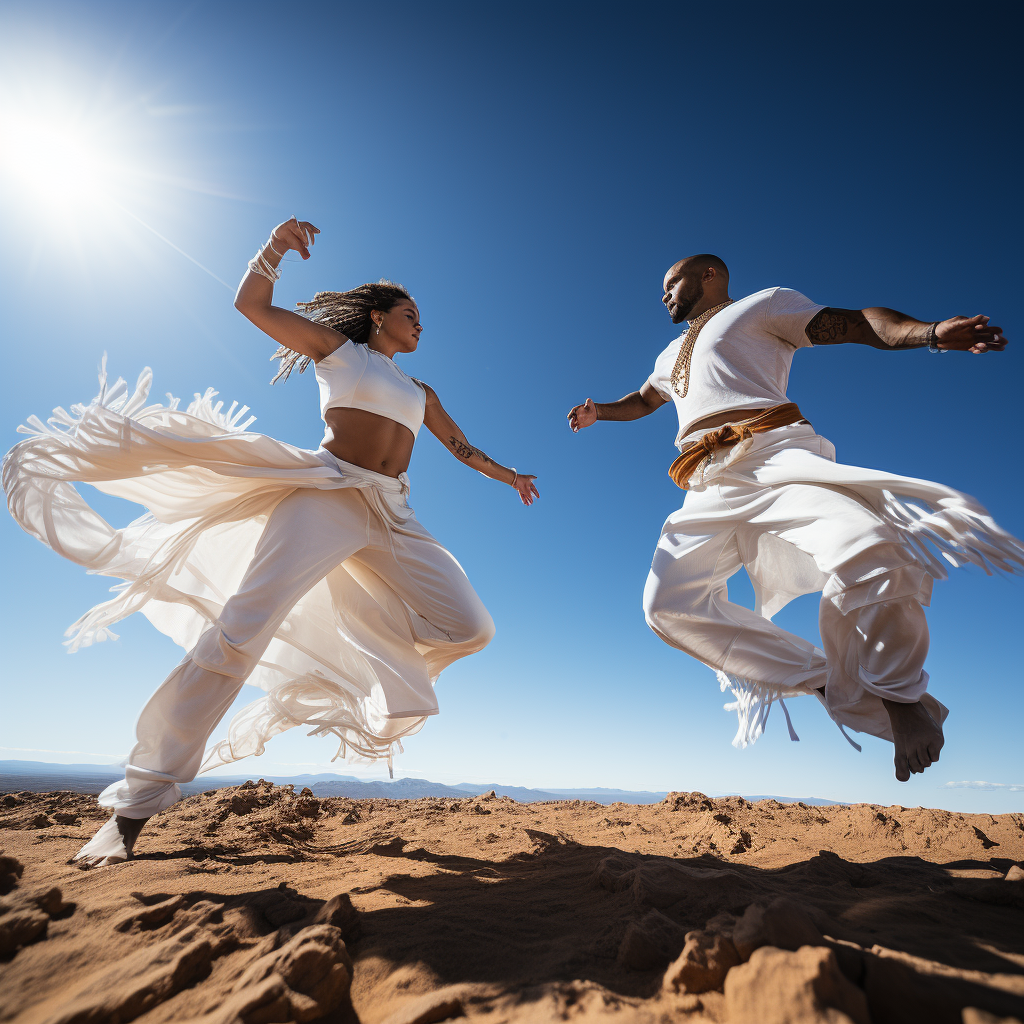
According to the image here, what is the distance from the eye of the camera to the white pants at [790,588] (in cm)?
242

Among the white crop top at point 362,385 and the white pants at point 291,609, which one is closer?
the white pants at point 291,609

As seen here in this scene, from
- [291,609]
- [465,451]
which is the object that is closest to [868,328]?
[465,451]

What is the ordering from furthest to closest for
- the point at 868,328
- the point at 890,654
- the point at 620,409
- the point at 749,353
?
the point at 620,409 → the point at 749,353 → the point at 868,328 → the point at 890,654

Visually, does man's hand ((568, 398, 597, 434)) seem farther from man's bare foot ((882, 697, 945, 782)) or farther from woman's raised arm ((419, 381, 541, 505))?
man's bare foot ((882, 697, 945, 782))

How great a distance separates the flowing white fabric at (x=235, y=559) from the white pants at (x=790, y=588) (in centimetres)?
130

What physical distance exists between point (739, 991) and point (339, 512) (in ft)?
9.10

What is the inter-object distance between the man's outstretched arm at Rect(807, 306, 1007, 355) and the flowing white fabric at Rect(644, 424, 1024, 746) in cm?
53

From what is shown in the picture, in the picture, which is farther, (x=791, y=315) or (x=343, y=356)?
(x=343, y=356)

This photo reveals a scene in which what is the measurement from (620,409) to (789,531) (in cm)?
181

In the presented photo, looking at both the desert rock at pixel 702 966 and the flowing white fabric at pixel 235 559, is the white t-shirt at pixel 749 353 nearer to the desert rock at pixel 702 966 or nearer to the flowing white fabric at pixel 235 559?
the flowing white fabric at pixel 235 559

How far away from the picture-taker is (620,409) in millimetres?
4355

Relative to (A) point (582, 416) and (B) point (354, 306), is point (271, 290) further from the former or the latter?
(A) point (582, 416)

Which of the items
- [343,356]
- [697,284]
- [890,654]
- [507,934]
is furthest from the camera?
[697,284]

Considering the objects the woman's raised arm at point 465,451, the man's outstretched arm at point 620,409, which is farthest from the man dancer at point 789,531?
the woman's raised arm at point 465,451
